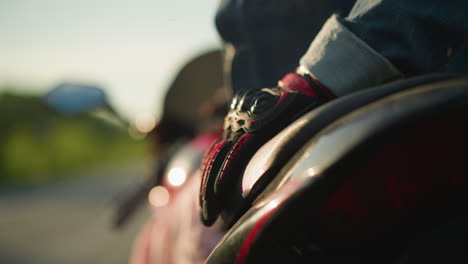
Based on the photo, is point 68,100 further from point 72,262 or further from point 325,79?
point 72,262

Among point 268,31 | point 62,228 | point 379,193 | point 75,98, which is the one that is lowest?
point 62,228

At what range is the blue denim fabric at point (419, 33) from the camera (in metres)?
0.65

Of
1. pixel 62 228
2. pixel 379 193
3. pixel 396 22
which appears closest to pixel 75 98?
pixel 396 22

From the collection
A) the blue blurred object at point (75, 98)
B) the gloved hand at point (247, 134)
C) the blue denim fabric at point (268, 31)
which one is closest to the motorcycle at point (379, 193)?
the gloved hand at point (247, 134)

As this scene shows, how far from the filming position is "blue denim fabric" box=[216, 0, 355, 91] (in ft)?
3.30

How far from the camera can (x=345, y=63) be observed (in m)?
0.71

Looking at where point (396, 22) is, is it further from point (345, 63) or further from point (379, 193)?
point (379, 193)

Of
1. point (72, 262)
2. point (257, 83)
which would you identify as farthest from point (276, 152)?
point (72, 262)

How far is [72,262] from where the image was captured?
4.07m

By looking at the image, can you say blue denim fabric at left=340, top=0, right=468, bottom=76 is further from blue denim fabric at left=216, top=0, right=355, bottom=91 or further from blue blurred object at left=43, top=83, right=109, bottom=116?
blue blurred object at left=43, top=83, right=109, bottom=116

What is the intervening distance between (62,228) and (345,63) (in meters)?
5.88

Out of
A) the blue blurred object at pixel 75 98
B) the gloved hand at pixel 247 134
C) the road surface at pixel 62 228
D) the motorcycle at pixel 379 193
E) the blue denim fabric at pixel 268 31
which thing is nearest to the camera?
the motorcycle at pixel 379 193

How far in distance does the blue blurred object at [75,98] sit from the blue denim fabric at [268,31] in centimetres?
133

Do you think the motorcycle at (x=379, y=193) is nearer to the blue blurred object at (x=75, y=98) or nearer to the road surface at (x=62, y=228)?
the blue blurred object at (x=75, y=98)
